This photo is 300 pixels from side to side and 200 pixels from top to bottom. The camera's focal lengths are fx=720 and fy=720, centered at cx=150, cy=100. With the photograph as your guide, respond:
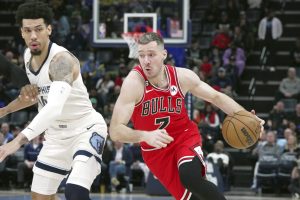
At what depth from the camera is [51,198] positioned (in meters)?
6.97

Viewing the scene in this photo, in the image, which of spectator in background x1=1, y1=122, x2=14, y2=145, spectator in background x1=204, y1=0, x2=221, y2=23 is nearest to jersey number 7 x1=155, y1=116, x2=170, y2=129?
spectator in background x1=1, y1=122, x2=14, y2=145

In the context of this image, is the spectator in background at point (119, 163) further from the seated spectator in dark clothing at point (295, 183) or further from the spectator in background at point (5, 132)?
the seated spectator in dark clothing at point (295, 183)

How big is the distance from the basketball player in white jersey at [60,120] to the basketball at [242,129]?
4.21 ft

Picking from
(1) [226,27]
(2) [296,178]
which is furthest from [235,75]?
(2) [296,178]

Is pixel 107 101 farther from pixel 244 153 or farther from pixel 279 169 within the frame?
pixel 279 169

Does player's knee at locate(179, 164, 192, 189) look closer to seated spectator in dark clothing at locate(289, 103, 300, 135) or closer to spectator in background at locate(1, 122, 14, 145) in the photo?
spectator in background at locate(1, 122, 14, 145)

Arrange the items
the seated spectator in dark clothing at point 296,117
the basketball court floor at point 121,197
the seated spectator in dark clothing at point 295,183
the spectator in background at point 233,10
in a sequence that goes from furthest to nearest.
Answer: the spectator in background at point 233,10 → the seated spectator in dark clothing at point 296,117 → the seated spectator in dark clothing at point 295,183 → the basketball court floor at point 121,197

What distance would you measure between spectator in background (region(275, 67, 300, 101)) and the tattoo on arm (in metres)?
12.8

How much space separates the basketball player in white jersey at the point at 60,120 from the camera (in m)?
6.36

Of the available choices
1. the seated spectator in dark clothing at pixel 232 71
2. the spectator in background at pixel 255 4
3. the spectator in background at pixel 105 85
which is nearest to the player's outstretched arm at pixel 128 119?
the spectator in background at pixel 105 85

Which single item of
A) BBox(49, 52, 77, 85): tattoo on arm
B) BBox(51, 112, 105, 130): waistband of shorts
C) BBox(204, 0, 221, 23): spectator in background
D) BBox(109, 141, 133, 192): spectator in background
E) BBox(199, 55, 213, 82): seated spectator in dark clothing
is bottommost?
BBox(109, 141, 133, 192): spectator in background

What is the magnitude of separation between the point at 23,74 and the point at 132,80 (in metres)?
1.03

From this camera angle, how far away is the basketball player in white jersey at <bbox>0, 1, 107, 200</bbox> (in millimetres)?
6359

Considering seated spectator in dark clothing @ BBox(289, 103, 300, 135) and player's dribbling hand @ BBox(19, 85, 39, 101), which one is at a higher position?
player's dribbling hand @ BBox(19, 85, 39, 101)
